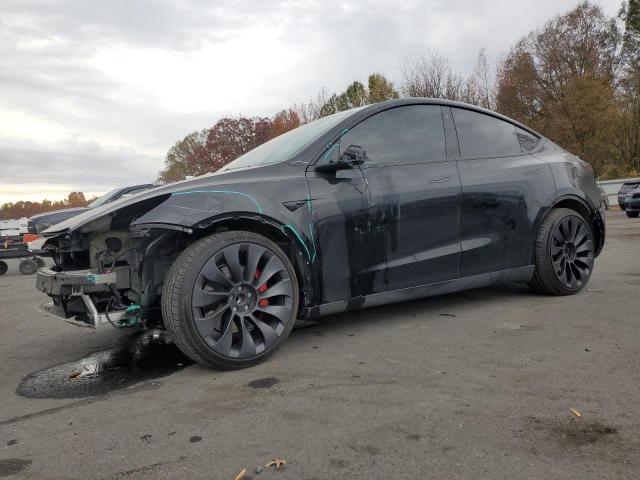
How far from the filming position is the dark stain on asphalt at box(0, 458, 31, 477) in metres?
1.94

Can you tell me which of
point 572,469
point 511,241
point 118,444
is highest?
point 511,241

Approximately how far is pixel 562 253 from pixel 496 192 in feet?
3.14

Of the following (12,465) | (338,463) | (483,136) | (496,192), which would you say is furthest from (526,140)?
(12,465)

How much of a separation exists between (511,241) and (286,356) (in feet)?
6.82

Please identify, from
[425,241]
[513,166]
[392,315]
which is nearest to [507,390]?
[425,241]

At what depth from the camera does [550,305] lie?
411 cm

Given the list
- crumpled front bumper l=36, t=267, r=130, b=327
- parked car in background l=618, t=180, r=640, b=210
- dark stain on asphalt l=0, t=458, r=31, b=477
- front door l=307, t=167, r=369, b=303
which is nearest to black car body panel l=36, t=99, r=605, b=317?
front door l=307, t=167, r=369, b=303

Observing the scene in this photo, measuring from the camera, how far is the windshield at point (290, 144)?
3.46m

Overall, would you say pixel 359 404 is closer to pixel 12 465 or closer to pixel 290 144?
pixel 12 465

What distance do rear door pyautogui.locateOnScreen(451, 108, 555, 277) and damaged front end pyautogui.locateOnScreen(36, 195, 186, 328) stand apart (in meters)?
2.19

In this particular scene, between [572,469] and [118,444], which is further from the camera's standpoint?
[118,444]

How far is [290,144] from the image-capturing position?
3.66 metres

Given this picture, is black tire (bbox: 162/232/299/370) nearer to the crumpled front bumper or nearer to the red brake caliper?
the red brake caliper

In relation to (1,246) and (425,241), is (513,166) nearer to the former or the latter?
(425,241)
